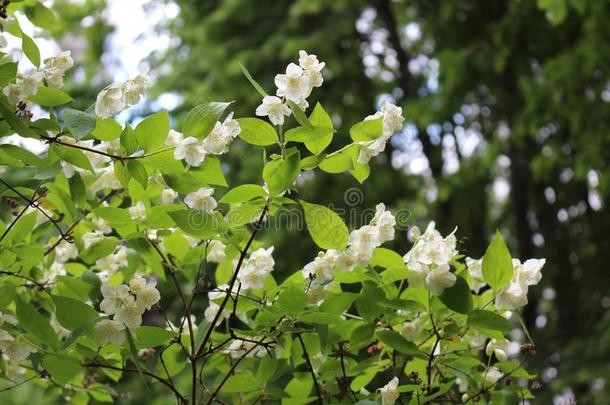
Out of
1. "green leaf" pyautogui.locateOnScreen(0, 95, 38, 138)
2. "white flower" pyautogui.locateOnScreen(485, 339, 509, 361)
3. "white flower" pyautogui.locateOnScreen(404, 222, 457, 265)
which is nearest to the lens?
"green leaf" pyautogui.locateOnScreen(0, 95, 38, 138)

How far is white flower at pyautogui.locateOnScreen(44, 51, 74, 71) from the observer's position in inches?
52.8

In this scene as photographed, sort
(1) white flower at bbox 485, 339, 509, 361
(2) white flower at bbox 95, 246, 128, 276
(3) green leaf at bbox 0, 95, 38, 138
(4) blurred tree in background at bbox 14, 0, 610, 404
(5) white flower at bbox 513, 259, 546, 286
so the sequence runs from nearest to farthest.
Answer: (3) green leaf at bbox 0, 95, 38, 138, (5) white flower at bbox 513, 259, 546, 286, (1) white flower at bbox 485, 339, 509, 361, (2) white flower at bbox 95, 246, 128, 276, (4) blurred tree in background at bbox 14, 0, 610, 404

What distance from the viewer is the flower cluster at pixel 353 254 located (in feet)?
3.99

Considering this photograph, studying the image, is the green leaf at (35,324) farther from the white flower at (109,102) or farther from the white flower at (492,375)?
the white flower at (492,375)

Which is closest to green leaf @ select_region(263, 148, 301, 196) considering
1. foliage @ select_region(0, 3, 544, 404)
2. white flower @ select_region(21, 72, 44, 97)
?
foliage @ select_region(0, 3, 544, 404)

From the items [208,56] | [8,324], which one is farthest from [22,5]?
[208,56]

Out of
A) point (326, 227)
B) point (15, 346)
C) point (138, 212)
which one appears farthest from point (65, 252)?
point (326, 227)

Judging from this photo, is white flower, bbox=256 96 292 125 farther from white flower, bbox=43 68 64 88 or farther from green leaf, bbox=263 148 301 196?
white flower, bbox=43 68 64 88

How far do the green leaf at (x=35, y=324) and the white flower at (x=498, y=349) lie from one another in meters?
0.83

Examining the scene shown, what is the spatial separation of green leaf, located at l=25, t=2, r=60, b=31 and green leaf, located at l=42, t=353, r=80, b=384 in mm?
751

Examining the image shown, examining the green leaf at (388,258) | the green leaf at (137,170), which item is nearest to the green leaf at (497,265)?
the green leaf at (388,258)

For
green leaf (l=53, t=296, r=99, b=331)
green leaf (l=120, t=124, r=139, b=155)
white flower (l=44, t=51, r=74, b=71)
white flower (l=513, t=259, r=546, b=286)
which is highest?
white flower (l=44, t=51, r=74, b=71)

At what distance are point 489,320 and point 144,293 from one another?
0.57m

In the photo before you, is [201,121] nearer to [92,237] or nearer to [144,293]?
[144,293]
